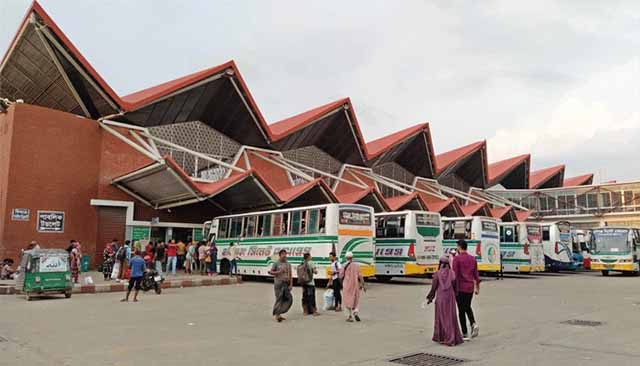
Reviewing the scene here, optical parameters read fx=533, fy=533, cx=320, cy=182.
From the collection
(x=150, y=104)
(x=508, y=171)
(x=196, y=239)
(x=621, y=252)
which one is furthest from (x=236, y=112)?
(x=508, y=171)

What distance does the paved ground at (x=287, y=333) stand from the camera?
6844mm

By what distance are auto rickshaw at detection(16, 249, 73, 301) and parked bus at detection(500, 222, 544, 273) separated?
18638mm

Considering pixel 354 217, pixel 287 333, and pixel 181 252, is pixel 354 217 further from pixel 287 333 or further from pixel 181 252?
pixel 181 252

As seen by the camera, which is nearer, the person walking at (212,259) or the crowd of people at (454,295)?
the crowd of people at (454,295)

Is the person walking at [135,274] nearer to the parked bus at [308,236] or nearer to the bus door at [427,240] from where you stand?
the parked bus at [308,236]

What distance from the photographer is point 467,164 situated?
45594 mm

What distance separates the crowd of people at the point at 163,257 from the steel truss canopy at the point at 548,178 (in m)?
39.6

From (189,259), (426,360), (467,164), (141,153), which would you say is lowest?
(426,360)

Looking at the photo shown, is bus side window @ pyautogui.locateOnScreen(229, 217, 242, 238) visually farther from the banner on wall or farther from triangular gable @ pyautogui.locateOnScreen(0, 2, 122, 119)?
triangular gable @ pyautogui.locateOnScreen(0, 2, 122, 119)

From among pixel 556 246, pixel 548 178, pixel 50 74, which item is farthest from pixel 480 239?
pixel 548 178

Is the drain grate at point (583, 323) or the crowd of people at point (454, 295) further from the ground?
the crowd of people at point (454, 295)

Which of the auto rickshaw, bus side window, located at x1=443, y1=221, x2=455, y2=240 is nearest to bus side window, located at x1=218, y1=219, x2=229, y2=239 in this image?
the auto rickshaw

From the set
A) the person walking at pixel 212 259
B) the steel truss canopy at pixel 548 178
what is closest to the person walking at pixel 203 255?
the person walking at pixel 212 259

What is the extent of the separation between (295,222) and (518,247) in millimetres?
11976
